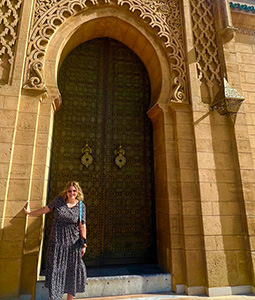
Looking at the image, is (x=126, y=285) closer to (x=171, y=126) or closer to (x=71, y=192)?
(x=71, y=192)

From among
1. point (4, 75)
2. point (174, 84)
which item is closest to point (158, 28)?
point (174, 84)

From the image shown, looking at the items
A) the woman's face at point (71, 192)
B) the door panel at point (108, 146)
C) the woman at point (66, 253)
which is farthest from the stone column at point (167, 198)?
the woman's face at point (71, 192)

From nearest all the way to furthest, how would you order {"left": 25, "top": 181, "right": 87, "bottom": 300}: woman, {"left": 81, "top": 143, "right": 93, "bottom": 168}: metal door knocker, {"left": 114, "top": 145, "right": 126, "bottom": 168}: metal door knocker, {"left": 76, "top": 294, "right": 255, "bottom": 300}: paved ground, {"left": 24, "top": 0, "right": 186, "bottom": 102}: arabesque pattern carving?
{"left": 25, "top": 181, "right": 87, "bottom": 300}: woman → {"left": 76, "top": 294, "right": 255, "bottom": 300}: paved ground → {"left": 24, "top": 0, "right": 186, "bottom": 102}: arabesque pattern carving → {"left": 81, "top": 143, "right": 93, "bottom": 168}: metal door knocker → {"left": 114, "top": 145, "right": 126, "bottom": 168}: metal door knocker

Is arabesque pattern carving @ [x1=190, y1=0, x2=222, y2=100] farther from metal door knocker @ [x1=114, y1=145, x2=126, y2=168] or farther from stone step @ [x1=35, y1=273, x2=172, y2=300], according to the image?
stone step @ [x1=35, y1=273, x2=172, y2=300]

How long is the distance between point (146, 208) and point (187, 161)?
1.36 m

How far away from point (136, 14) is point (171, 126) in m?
2.47

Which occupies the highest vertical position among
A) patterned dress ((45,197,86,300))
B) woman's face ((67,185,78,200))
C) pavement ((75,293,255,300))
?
woman's face ((67,185,78,200))

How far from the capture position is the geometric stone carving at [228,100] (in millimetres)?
3701

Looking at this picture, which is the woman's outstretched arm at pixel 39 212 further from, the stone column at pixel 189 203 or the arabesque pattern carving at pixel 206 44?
the arabesque pattern carving at pixel 206 44

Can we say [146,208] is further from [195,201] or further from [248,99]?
[248,99]

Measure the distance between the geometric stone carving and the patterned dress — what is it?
10.2 ft

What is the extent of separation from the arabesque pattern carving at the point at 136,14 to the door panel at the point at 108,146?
2.96ft

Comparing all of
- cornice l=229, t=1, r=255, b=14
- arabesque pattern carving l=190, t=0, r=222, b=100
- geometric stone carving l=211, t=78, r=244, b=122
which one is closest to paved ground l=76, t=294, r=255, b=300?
geometric stone carving l=211, t=78, r=244, b=122

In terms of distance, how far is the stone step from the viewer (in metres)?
3.16
